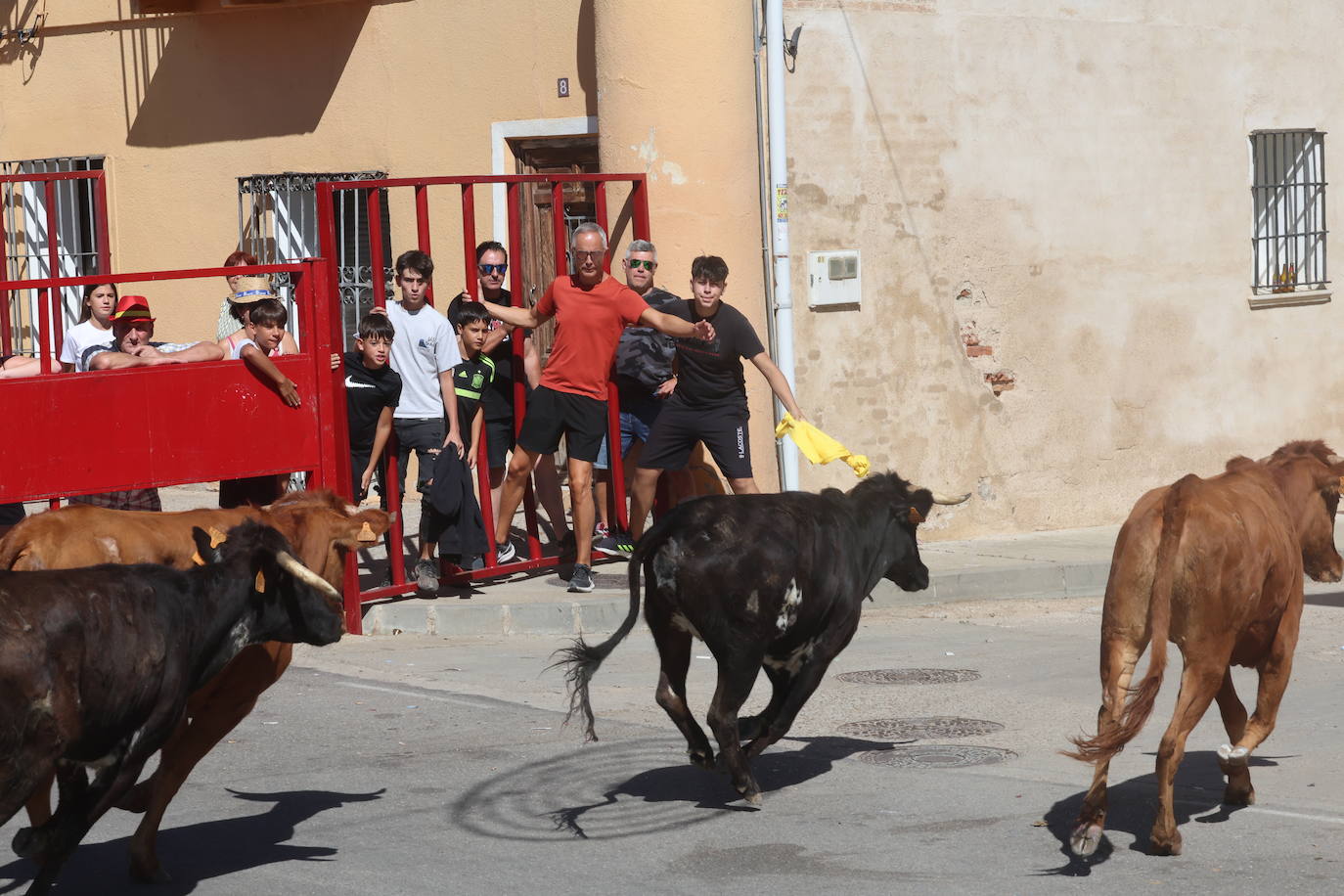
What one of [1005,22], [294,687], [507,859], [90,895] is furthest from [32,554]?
[1005,22]

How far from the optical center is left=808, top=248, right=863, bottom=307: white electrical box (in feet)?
46.0

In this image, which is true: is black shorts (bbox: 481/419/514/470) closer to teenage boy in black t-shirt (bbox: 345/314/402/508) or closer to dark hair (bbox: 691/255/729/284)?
teenage boy in black t-shirt (bbox: 345/314/402/508)

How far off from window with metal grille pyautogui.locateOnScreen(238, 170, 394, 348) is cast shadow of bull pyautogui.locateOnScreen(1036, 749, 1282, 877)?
9.57m

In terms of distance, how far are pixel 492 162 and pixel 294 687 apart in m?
6.54

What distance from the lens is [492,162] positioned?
598 inches

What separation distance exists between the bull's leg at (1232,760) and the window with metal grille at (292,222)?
33.3 ft

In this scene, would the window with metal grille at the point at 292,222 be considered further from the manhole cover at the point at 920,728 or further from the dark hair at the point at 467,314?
the manhole cover at the point at 920,728

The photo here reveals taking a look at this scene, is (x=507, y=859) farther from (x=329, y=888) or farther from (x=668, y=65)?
(x=668, y=65)

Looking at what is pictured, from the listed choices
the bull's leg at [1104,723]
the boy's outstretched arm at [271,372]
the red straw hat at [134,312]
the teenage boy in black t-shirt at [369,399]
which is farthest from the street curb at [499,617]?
the bull's leg at [1104,723]

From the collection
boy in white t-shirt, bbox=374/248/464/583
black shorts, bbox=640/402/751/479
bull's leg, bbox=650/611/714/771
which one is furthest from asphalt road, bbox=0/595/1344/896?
black shorts, bbox=640/402/751/479

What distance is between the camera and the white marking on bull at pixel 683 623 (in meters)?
7.20

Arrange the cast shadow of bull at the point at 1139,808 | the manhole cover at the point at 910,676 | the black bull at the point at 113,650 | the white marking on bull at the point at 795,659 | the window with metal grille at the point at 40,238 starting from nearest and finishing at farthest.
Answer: the black bull at the point at 113,650 → the cast shadow of bull at the point at 1139,808 → the white marking on bull at the point at 795,659 → the manhole cover at the point at 910,676 → the window with metal grille at the point at 40,238

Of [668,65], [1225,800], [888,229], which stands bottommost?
[1225,800]

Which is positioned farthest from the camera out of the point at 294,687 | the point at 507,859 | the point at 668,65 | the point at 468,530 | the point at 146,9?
the point at 146,9
